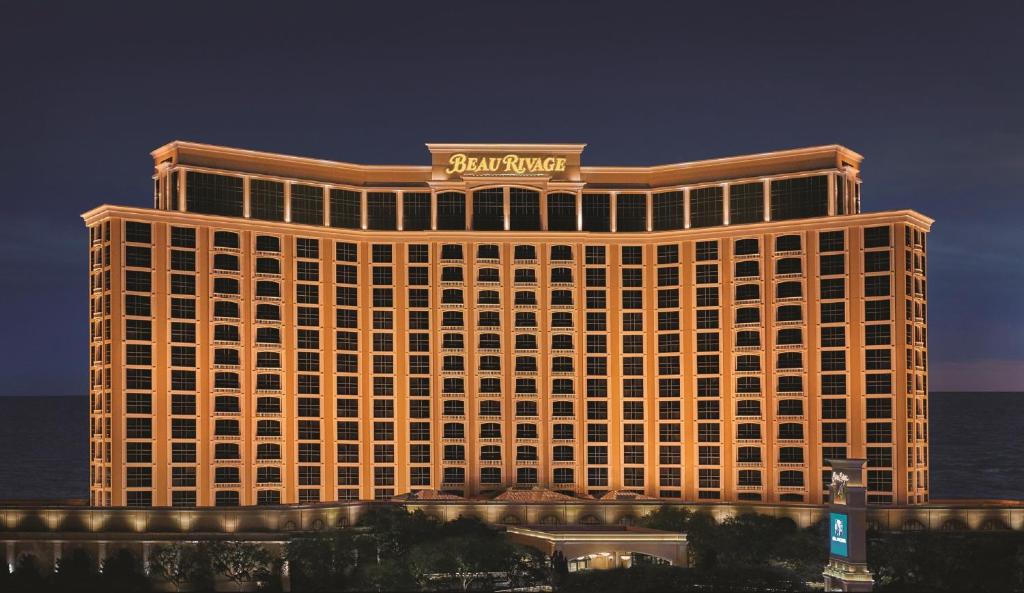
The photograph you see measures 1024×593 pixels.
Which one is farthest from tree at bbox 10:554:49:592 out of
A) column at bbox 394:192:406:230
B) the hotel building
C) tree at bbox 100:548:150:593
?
column at bbox 394:192:406:230

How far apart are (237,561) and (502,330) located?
45.9 metres

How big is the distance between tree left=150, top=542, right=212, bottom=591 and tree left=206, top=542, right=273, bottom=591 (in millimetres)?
1126

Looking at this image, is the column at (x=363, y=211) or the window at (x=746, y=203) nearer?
the window at (x=746, y=203)

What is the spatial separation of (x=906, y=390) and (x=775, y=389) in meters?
13.6

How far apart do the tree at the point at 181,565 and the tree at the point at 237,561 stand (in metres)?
1.13

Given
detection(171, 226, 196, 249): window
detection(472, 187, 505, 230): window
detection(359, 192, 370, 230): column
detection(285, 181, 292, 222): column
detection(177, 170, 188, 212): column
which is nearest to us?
detection(171, 226, 196, 249): window

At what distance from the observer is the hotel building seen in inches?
6161

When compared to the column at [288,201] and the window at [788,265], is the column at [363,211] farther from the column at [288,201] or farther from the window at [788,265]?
the window at [788,265]

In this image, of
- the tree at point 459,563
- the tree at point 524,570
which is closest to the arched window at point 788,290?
the tree at point 524,570

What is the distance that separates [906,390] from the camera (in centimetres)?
15625

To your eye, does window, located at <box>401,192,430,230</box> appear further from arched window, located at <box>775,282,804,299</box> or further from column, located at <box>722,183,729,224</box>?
arched window, located at <box>775,282,804,299</box>

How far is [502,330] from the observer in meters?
168

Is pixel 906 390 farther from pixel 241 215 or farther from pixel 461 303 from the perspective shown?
pixel 241 215

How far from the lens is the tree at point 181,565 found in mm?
129375
